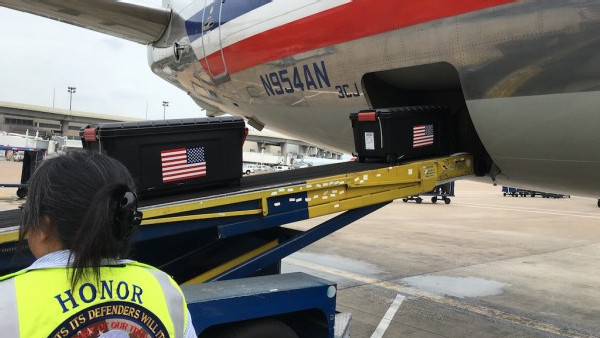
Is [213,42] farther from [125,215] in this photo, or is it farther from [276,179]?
[125,215]

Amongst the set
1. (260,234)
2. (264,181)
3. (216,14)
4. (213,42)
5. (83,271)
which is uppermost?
(216,14)

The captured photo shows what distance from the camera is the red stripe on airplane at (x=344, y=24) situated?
13.0 feet

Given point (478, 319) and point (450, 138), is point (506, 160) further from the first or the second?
point (478, 319)

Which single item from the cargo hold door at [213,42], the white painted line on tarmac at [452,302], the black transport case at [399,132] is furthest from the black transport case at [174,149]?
the white painted line on tarmac at [452,302]

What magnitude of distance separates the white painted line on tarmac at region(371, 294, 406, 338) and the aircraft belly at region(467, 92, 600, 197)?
7.47 ft

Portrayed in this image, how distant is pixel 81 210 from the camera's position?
122cm

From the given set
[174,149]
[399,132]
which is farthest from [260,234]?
[399,132]

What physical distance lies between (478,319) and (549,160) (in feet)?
9.12

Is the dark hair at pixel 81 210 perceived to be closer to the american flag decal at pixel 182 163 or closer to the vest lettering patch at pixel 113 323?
the vest lettering patch at pixel 113 323

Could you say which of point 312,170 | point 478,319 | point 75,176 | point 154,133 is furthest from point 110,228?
→ point 478,319

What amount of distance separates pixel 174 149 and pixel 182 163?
134 mm

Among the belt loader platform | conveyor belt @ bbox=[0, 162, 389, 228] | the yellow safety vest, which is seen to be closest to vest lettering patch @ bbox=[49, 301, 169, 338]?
the yellow safety vest

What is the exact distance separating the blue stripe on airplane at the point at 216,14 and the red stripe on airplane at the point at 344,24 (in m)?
0.34

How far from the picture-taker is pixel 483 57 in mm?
3912
